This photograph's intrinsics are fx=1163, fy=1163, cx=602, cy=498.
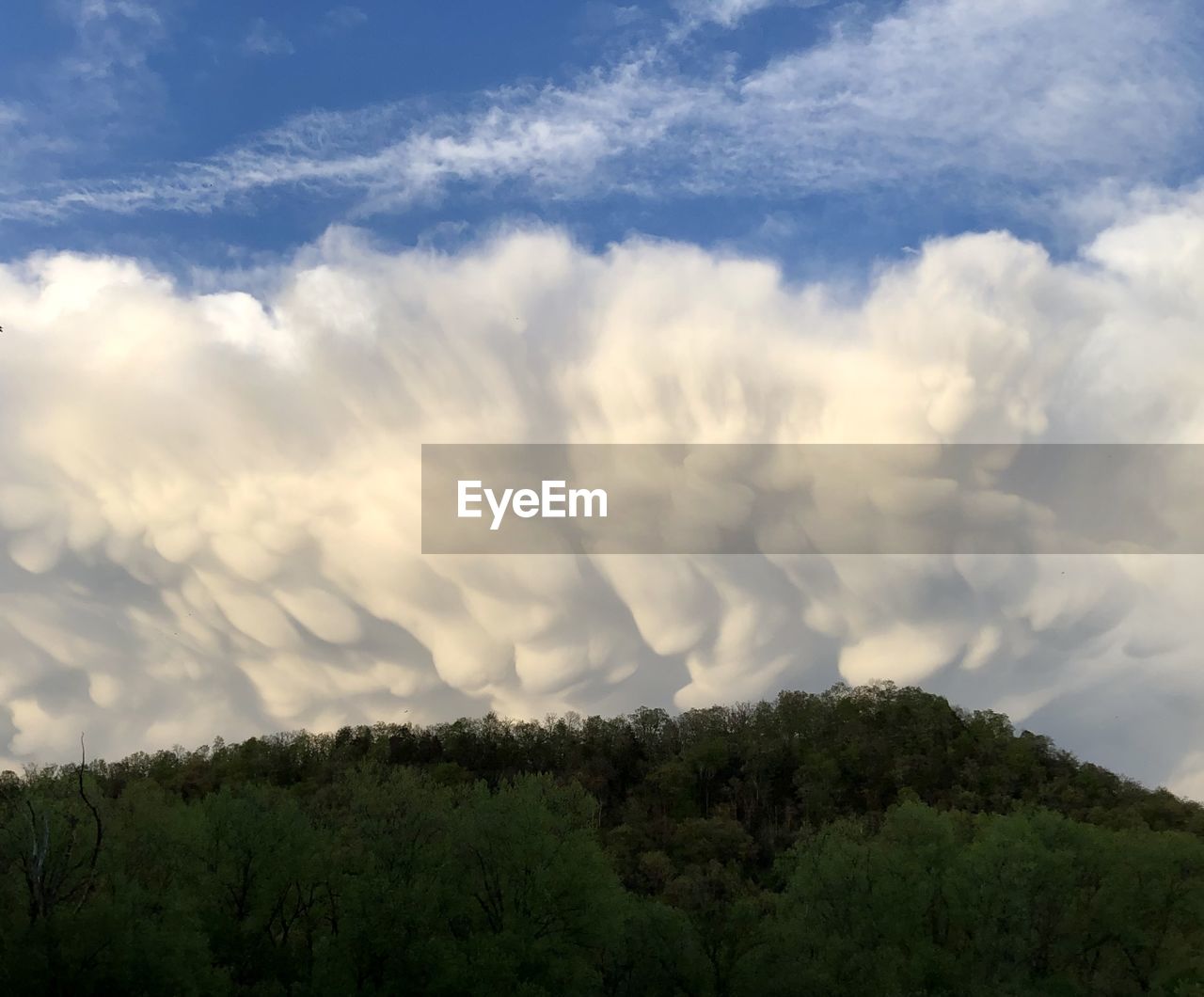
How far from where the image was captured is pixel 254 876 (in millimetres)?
63625

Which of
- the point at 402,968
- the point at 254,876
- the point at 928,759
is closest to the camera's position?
the point at 402,968

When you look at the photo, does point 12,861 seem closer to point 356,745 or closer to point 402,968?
point 402,968

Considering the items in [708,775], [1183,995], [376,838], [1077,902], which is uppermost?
[708,775]

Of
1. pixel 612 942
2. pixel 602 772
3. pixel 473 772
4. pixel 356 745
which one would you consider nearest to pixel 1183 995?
pixel 612 942

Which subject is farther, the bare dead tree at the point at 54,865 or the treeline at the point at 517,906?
the treeline at the point at 517,906

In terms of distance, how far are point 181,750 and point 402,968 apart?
10078 centimetres

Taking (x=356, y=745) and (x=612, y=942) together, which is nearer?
(x=612, y=942)

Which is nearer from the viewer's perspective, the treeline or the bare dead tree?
the bare dead tree

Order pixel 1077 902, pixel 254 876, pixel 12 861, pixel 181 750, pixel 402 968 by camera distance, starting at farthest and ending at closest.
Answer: pixel 181 750 < pixel 1077 902 < pixel 254 876 < pixel 402 968 < pixel 12 861

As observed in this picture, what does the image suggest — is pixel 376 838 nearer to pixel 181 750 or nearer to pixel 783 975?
pixel 783 975

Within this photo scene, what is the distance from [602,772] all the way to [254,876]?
83.2 meters

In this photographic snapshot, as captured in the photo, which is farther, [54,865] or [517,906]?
[517,906]

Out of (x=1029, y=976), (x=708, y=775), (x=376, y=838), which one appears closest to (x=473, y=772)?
(x=708, y=775)

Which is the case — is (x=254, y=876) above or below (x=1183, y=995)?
above
